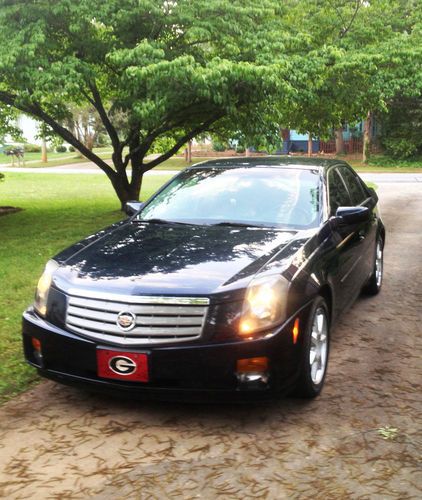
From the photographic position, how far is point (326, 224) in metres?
4.58

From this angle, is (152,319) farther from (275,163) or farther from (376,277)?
(376,277)

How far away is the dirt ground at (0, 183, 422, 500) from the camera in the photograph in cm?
295

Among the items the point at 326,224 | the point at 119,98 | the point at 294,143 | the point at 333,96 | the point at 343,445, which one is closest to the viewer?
the point at 343,445

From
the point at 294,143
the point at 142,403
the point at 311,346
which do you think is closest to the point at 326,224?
the point at 311,346

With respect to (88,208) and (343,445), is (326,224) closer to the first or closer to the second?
(343,445)

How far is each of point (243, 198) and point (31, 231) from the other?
7159mm

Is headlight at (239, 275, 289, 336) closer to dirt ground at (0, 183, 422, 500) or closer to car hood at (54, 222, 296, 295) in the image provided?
car hood at (54, 222, 296, 295)

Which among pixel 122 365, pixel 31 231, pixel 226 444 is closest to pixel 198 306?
pixel 122 365

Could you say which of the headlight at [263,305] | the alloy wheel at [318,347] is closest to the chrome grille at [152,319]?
the headlight at [263,305]

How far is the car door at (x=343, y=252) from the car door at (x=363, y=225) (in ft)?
0.28

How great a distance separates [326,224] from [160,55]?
5.05 metres

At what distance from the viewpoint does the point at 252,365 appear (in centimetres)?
338

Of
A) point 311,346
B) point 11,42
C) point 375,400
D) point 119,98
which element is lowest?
point 375,400

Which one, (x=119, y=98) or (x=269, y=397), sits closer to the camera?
(x=269, y=397)
